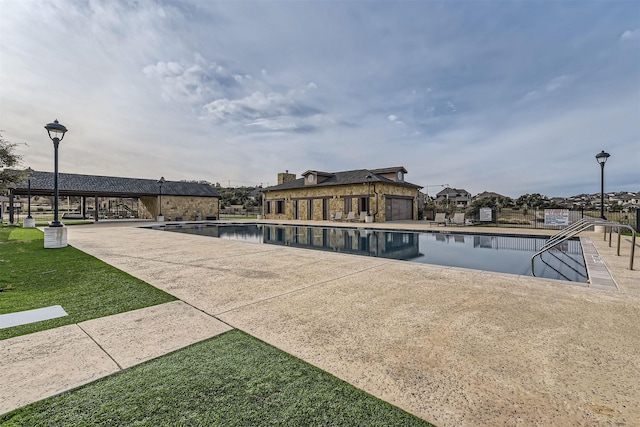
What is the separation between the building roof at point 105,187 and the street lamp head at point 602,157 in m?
28.5

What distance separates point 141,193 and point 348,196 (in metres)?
17.9

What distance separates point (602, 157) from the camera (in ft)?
40.3

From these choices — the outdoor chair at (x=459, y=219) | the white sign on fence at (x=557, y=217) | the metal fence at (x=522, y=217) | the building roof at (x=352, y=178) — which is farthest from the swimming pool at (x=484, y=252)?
the building roof at (x=352, y=178)

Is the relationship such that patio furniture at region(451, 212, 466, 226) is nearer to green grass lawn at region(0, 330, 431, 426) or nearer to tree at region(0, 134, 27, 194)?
green grass lawn at region(0, 330, 431, 426)

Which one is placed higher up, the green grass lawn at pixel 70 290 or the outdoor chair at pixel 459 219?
the outdoor chair at pixel 459 219

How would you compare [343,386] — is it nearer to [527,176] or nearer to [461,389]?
[461,389]

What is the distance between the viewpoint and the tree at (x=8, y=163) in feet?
32.2

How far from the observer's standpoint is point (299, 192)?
1086 inches

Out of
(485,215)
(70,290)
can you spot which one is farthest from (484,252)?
(485,215)

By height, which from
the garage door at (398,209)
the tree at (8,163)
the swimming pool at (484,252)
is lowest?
the swimming pool at (484,252)

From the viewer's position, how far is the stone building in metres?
21.6

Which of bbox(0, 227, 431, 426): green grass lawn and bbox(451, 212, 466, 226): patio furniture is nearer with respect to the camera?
bbox(0, 227, 431, 426): green grass lawn

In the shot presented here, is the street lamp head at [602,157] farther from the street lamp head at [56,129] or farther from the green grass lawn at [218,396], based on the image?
the street lamp head at [56,129]

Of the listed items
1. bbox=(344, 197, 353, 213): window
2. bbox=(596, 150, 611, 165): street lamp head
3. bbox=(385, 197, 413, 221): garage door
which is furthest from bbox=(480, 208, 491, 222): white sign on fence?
bbox=(344, 197, 353, 213): window
